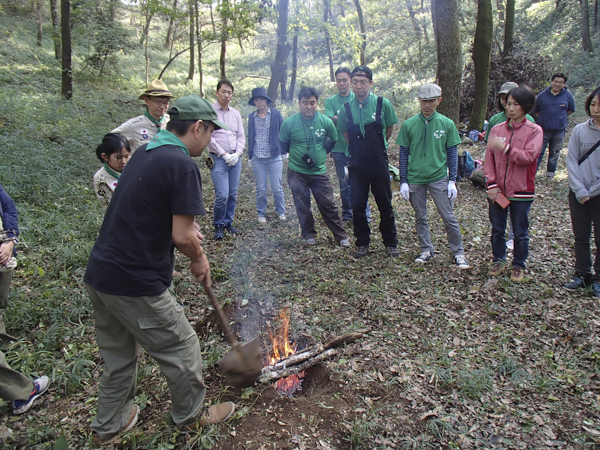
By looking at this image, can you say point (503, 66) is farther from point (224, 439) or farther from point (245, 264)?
point (224, 439)

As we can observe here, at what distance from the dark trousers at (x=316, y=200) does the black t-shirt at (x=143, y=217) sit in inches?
141

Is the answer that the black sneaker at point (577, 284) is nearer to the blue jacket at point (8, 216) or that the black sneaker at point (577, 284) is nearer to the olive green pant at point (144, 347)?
the olive green pant at point (144, 347)

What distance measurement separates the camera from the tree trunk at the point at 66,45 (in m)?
10.5

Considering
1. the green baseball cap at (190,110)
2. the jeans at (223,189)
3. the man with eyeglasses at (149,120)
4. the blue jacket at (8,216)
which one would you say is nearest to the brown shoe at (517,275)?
the green baseball cap at (190,110)

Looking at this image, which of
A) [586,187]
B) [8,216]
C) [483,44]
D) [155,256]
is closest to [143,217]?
[155,256]

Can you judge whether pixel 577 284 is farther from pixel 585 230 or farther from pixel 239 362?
pixel 239 362

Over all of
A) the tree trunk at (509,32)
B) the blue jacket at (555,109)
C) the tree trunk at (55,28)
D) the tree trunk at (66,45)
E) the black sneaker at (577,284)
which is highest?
the tree trunk at (55,28)

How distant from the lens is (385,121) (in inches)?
205

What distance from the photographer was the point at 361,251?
5.47 m

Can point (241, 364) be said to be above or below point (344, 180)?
below

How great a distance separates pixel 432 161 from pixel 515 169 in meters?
0.96

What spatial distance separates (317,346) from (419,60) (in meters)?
26.6

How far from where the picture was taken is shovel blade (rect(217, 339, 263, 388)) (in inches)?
111

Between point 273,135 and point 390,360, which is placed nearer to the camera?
point 390,360
